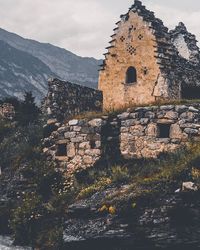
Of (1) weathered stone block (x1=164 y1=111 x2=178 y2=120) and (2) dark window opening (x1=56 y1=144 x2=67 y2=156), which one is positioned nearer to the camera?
(1) weathered stone block (x1=164 y1=111 x2=178 y2=120)

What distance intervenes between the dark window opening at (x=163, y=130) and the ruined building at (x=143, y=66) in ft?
19.8

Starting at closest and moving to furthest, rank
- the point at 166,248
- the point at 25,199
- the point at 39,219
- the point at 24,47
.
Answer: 1. the point at 166,248
2. the point at 39,219
3. the point at 25,199
4. the point at 24,47

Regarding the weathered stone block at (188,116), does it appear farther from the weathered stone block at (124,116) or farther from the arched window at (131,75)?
the arched window at (131,75)

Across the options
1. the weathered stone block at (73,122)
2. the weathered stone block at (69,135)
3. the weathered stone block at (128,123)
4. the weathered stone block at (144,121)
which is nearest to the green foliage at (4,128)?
the weathered stone block at (69,135)

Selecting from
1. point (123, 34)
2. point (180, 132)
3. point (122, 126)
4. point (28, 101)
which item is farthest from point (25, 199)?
point (123, 34)

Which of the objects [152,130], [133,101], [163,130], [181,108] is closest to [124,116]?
[152,130]

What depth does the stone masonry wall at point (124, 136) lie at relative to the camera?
15766mm

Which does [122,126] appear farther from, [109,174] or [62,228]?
[62,228]

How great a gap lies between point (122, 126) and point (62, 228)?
456 centimetres

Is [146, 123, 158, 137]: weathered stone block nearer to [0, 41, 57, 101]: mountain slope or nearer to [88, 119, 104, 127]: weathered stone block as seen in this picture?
[88, 119, 104, 127]: weathered stone block

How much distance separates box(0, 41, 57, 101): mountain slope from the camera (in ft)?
328

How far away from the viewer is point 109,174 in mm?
15711

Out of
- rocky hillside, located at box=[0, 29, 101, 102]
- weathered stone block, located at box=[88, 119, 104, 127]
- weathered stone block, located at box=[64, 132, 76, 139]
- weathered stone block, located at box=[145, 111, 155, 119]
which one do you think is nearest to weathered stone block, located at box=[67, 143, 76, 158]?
weathered stone block, located at box=[64, 132, 76, 139]

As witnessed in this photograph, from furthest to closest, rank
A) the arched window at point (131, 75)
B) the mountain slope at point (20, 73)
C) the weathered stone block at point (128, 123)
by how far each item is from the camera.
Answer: the mountain slope at point (20, 73) < the arched window at point (131, 75) < the weathered stone block at point (128, 123)
